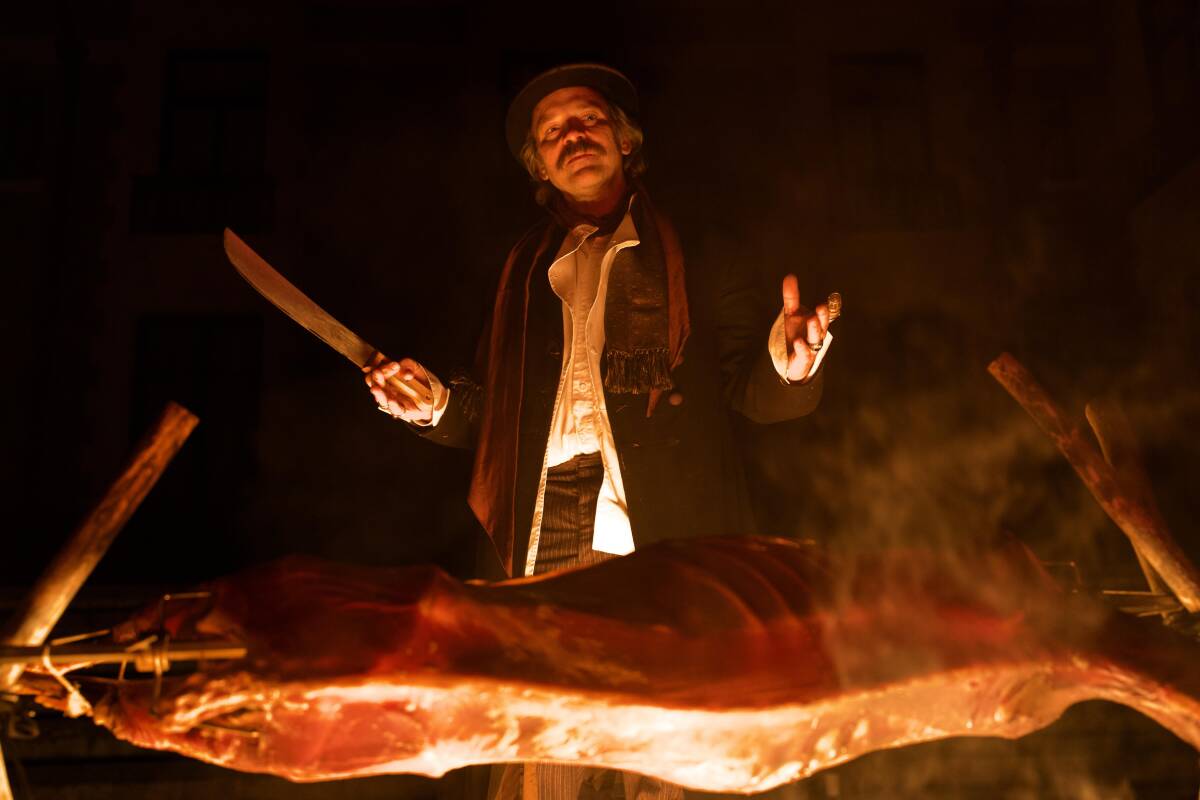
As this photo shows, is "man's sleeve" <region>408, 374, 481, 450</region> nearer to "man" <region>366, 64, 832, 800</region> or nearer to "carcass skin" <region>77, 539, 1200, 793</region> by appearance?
"man" <region>366, 64, 832, 800</region>

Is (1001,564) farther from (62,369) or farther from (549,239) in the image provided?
(62,369)

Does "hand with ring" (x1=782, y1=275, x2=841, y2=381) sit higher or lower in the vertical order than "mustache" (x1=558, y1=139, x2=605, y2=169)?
lower

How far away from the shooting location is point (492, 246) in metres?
5.79

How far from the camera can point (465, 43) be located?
21.4 ft

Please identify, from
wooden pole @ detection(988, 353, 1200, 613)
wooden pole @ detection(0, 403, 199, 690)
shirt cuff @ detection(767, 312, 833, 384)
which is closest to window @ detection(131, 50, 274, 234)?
shirt cuff @ detection(767, 312, 833, 384)

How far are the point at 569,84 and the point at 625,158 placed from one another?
31cm

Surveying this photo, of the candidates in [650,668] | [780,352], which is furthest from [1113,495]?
[650,668]

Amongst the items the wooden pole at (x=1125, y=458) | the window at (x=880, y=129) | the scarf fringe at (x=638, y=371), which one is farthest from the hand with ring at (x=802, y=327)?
the window at (x=880, y=129)

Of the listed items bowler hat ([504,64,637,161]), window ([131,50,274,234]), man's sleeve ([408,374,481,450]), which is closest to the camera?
man's sleeve ([408,374,481,450])

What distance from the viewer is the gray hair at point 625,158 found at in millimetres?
3508

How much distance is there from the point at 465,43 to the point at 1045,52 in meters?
3.60

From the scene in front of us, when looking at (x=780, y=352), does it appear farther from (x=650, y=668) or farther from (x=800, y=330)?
(x=650, y=668)

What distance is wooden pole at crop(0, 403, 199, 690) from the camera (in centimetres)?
188

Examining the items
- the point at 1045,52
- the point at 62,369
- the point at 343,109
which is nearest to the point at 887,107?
the point at 1045,52
